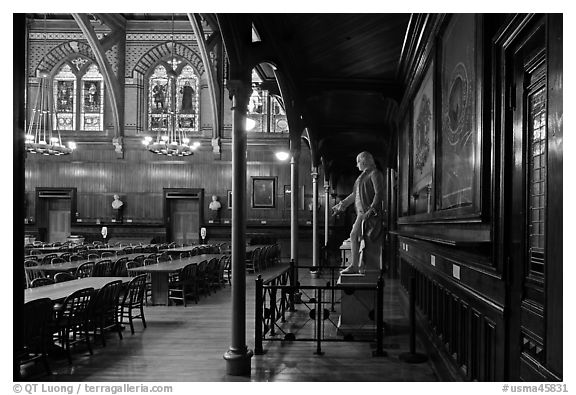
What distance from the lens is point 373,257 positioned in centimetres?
710

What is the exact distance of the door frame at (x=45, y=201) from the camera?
21172 millimetres

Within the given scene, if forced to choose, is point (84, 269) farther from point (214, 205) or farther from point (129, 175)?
point (129, 175)

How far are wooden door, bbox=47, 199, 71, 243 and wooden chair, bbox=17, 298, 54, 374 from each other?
61.0ft

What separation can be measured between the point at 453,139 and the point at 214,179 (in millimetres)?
17222

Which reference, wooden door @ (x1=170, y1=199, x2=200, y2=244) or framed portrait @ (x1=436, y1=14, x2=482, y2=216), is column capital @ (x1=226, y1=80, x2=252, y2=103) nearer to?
framed portrait @ (x1=436, y1=14, x2=482, y2=216)

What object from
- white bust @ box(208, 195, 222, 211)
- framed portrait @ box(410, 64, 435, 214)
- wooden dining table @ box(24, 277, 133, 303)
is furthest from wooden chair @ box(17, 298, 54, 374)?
white bust @ box(208, 195, 222, 211)

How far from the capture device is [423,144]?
6.56 meters

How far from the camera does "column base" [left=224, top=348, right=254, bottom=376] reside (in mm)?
4848

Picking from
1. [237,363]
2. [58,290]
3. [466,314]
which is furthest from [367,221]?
[58,290]

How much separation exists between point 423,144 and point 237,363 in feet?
12.6

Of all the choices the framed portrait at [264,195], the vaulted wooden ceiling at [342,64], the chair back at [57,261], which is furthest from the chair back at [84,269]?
the framed portrait at [264,195]
